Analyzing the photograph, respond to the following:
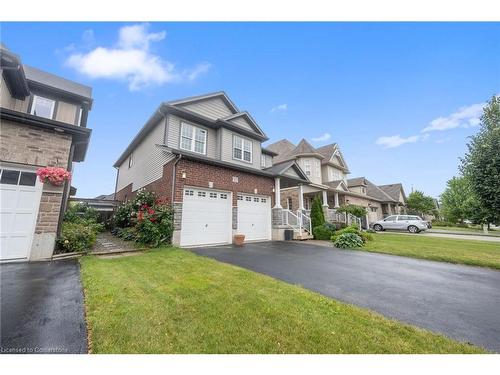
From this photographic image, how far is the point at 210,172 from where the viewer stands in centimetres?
1067

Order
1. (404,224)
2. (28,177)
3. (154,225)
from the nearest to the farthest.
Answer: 1. (28,177)
2. (154,225)
3. (404,224)

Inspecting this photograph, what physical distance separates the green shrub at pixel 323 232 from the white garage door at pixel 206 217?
250 inches

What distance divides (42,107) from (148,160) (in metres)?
5.25

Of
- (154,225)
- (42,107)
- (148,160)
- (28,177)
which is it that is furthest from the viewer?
(148,160)

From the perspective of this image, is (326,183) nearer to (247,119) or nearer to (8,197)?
(247,119)

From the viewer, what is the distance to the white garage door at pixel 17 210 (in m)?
6.02

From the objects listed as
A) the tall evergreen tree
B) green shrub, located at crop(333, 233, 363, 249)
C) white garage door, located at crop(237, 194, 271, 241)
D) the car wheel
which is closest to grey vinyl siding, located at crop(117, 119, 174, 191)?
white garage door, located at crop(237, 194, 271, 241)

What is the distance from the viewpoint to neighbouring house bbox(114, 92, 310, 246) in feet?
32.3

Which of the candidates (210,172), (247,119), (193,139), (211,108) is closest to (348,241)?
(210,172)

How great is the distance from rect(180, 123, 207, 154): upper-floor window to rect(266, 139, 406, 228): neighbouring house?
7.84m

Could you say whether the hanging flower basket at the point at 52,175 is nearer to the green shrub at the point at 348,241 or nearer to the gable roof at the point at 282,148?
the green shrub at the point at 348,241

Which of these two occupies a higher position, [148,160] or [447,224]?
[148,160]

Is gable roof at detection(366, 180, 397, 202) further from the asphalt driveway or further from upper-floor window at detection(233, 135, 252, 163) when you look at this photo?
the asphalt driveway

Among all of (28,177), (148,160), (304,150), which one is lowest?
(28,177)
